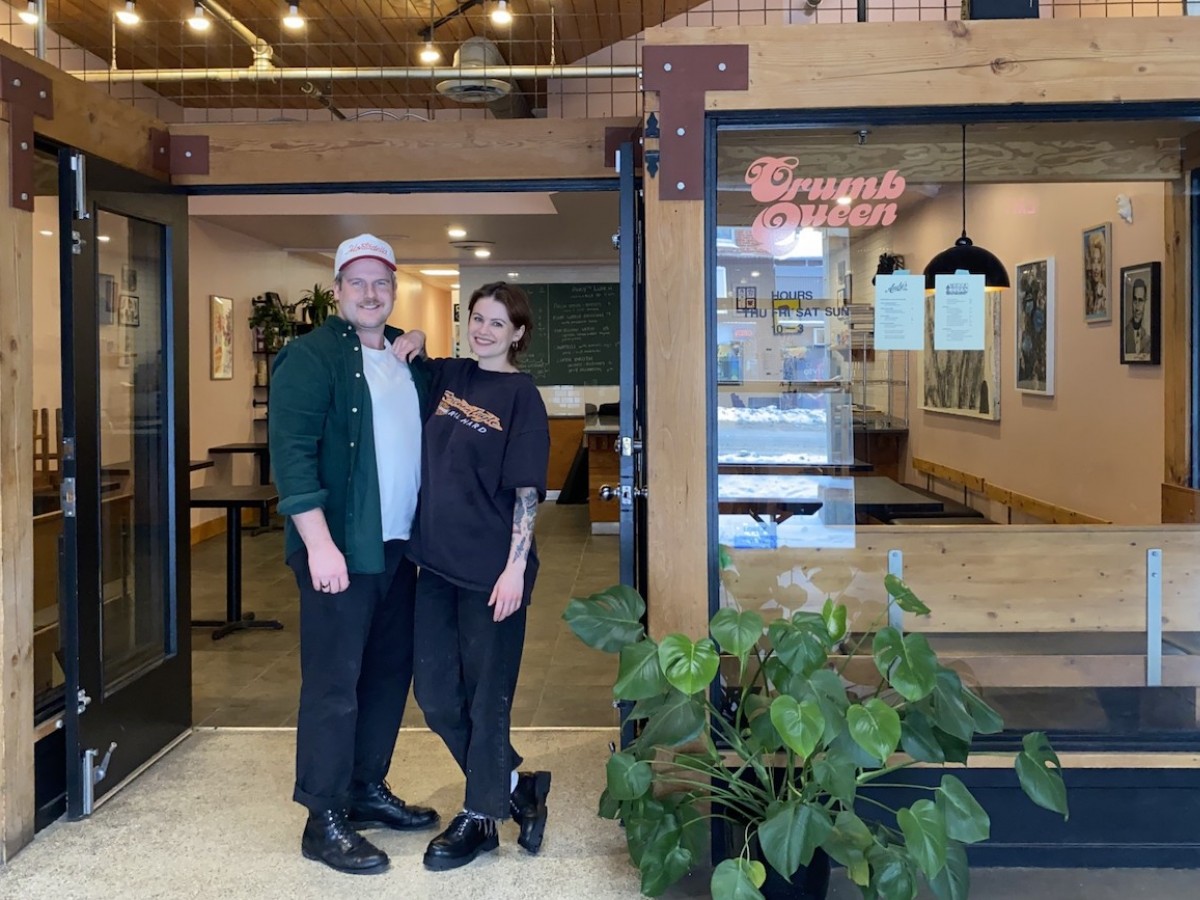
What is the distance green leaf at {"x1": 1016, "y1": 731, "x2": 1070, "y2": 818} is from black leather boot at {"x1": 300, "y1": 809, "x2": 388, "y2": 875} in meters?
1.59

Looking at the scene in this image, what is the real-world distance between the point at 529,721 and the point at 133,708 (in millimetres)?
1405

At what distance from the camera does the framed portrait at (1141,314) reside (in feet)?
13.7

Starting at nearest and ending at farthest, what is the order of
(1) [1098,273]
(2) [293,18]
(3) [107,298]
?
1. (3) [107,298]
2. (1) [1098,273]
3. (2) [293,18]

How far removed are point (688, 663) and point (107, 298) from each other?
2.18 meters

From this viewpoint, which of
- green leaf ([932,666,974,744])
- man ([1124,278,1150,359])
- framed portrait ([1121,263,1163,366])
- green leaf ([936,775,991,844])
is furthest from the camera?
man ([1124,278,1150,359])

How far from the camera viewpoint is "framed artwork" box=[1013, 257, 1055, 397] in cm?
533

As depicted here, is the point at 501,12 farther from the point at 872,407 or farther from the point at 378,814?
the point at 378,814

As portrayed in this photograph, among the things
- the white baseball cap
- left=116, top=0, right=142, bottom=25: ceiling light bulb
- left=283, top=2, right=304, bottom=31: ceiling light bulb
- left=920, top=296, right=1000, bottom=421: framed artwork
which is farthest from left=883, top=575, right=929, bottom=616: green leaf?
left=283, top=2, right=304, bottom=31: ceiling light bulb

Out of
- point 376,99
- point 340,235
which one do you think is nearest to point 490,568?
point 376,99

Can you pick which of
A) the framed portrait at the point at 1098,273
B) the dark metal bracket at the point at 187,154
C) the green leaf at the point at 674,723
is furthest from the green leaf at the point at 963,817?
the framed portrait at the point at 1098,273

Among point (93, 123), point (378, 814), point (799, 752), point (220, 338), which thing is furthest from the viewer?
point (220, 338)

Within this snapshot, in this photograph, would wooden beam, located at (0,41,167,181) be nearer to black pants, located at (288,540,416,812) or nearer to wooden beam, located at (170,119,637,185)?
wooden beam, located at (170,119,637,185)

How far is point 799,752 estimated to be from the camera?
6.68 ft

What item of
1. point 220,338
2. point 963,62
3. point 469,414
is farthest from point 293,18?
point 963,62
